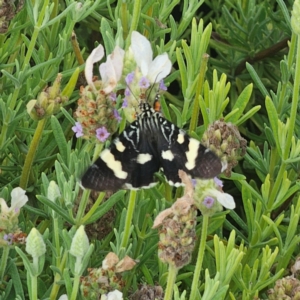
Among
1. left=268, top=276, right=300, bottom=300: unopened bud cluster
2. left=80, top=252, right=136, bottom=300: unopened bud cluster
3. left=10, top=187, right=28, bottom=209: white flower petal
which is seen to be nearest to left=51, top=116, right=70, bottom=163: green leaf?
left=10, top=187, right=28, bottom=209: white flower petal

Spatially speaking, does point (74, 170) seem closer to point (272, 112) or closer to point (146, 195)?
point (146, 195)

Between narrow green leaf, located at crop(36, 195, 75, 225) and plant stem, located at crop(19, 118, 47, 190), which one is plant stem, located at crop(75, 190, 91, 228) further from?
plant stem, located at crop(19, 118, 47, 190)

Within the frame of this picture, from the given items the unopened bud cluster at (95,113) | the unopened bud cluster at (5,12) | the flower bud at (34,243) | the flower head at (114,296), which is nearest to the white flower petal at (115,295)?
the flower head at (114,296)

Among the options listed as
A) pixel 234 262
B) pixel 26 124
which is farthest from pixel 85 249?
pixel 26 124

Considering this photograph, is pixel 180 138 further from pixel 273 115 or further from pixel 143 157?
pixel 273 115

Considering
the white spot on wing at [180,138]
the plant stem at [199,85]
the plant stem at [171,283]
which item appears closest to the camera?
the plant stem at [171,283]

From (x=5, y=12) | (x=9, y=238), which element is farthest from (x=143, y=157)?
(x=5, y=12)

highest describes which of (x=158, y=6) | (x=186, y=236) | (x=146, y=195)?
(x=158, y=6)

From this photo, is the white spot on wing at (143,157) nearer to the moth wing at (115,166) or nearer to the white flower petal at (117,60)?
the moth wing at (115,166)
